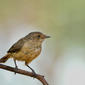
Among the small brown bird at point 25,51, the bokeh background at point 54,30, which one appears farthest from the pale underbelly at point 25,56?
the bokeh background at point 54,30

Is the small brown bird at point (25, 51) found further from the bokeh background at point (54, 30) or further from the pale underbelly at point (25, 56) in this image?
the bokeh background at point (54, 30)

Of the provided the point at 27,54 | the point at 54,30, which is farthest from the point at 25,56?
the point at 54,30

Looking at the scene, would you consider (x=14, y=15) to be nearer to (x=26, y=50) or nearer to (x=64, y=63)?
(x=64, y=63)

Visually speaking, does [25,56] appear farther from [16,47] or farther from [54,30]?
[54,30]

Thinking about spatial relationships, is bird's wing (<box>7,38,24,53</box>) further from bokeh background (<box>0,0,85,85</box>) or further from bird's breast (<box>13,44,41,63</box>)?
bokeh background (<box>0,0,85,85</box>)

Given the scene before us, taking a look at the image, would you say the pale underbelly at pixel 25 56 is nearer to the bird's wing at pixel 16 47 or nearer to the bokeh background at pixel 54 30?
the bird's wing at pixel 16 47

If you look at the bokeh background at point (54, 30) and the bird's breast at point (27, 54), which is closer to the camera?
the bird's breast at point (27, 54)

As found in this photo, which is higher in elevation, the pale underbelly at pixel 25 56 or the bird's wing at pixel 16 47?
the bird's wing at pixel 16 47

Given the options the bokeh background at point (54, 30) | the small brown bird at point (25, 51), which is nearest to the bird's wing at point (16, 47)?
the small brown bird at point (25, 51)

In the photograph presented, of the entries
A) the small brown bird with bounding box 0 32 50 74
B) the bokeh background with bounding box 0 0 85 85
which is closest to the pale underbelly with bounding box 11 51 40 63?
the small brown bird with bounding box 0 32 50 74

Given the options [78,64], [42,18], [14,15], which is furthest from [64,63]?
[14,15]
